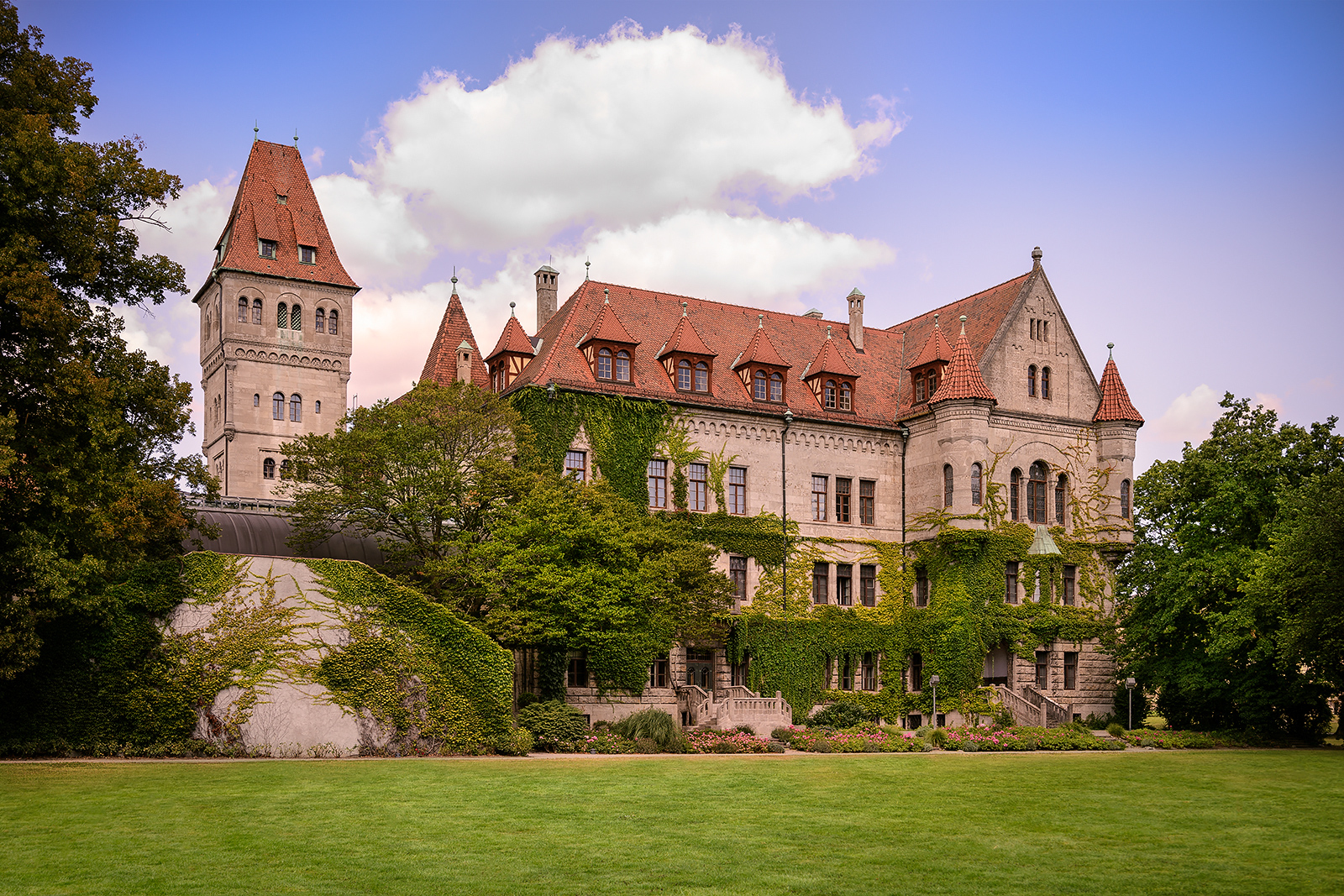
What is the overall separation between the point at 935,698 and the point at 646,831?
3172cm

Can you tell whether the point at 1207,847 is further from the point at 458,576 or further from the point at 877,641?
the point at 877,641

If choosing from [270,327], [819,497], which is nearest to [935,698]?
[819,497]

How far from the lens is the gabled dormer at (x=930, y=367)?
51.2 meters

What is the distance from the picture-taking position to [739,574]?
47.1 metres

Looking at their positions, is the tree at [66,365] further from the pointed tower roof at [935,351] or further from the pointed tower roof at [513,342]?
the pointed tower roof at [935,351]

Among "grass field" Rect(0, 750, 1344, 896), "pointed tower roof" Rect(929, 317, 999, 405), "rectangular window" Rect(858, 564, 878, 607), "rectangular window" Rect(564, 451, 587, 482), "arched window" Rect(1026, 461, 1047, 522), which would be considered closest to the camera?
"grass field" Rect(0, 750, 1344, 896)

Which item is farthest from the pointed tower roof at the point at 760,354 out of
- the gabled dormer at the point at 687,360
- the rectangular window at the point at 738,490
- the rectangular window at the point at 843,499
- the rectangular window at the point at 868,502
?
the rectangular window at the point at 868,502

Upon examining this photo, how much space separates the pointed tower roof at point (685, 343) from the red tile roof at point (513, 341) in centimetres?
532

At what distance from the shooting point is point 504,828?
1714cm

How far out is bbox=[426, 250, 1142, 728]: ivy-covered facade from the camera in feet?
150

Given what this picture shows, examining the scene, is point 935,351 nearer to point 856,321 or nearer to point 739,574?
point 856,321

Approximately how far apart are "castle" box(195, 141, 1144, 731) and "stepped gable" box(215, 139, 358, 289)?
51.4ft

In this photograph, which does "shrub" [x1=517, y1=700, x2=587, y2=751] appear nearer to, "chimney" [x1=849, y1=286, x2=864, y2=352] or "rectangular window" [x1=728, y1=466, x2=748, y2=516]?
"rectangular window" [x1=728, y1=466, x2=748, y2=516]

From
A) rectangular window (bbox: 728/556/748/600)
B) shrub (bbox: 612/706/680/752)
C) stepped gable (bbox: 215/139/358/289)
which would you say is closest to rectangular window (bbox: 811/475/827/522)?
rectangular window (bbox: 728/556/748/600)
